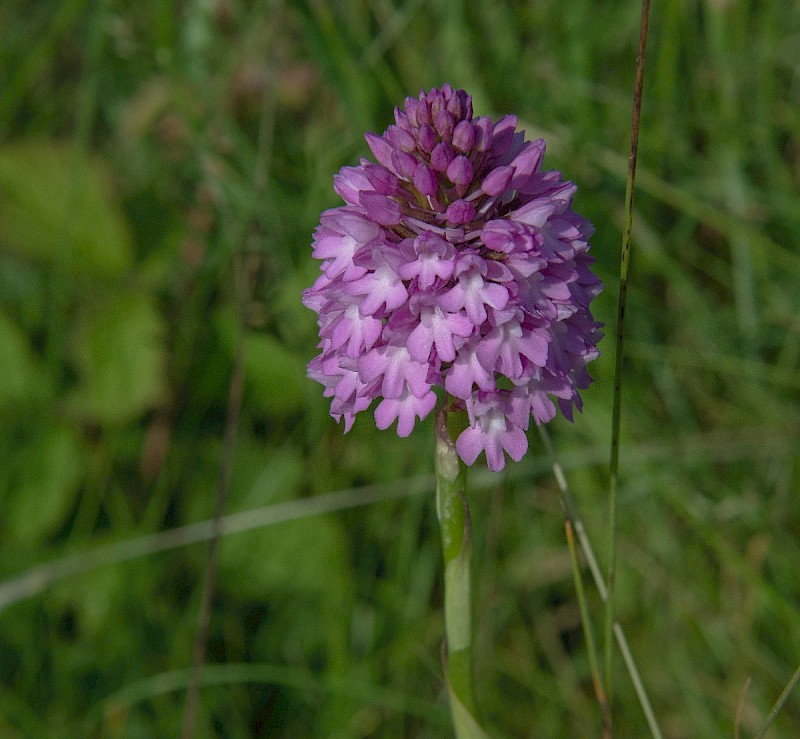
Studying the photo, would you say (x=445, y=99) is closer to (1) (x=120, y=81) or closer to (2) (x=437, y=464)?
(2) (x=437, y=464)

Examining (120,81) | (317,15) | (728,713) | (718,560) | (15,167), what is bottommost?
(728,713)

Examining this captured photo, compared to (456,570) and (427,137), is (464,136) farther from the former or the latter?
(456,570)

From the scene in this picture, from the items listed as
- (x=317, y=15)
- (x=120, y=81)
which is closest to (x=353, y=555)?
(x=317, y=15)

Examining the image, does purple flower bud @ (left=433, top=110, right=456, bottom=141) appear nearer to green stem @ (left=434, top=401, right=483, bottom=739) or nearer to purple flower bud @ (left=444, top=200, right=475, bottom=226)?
purple flower bud @ (left=444, top=200, right=475, bottom=226)

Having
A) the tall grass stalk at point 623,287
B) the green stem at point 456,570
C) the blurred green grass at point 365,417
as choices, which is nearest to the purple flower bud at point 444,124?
the tall grass stalk at point 623,287

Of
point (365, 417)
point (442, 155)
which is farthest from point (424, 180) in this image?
point (365, 417)

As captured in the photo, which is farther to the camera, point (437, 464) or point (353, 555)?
point (353, 555)
